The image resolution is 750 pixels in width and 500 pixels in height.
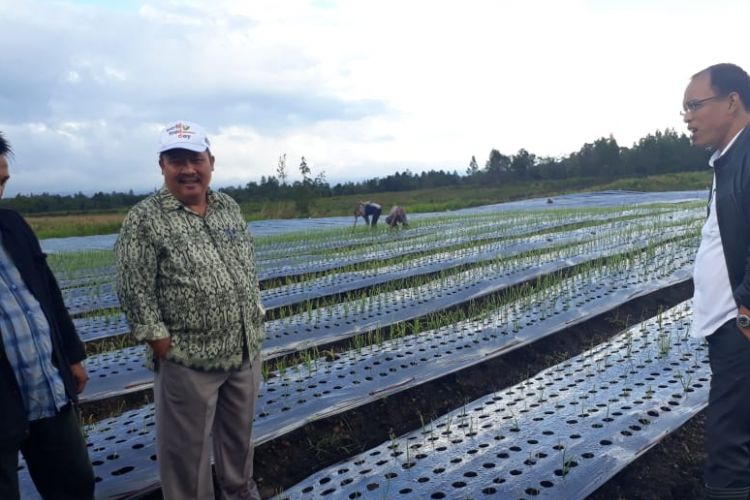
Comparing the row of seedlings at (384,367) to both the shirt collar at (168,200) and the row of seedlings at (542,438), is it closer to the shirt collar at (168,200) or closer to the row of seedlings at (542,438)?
the row of seedlings at (542,438)

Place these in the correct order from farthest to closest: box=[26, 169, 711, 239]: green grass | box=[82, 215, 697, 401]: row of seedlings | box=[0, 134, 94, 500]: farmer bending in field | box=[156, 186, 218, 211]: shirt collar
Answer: box=[26, 169, 711, 239]: green grass
box=[82, 215, 697, 401]: row of seedlings
box=[156, 186, 218, 211]: shirt collar
box=[0, 134, 94, 500]: farmer bending in field

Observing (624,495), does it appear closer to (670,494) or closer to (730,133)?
(670,494)

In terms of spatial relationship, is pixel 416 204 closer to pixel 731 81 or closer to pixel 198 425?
pixel 731 81

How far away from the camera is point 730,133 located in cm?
160

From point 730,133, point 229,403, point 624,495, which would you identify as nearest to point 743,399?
point 624,495

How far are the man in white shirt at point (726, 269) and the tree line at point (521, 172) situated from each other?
2402 cm

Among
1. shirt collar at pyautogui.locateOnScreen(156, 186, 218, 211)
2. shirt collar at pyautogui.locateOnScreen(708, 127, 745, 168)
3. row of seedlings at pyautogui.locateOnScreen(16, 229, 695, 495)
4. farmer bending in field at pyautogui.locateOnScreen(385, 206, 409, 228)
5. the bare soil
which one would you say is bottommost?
the bare soil

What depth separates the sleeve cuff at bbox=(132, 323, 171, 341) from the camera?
1.51 m

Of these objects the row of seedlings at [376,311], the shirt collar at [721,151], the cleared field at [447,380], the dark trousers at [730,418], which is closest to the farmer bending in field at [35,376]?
the cleared field at [447,380]

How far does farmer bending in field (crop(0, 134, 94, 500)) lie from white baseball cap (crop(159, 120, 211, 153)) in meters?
0.40

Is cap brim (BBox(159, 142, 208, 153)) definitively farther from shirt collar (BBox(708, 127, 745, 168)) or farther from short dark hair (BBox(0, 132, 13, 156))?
shirt collar (BBox(708, 127, 745, 168))

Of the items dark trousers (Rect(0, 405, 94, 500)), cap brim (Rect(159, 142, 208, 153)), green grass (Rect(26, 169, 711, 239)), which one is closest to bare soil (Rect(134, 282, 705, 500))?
dark trousers (Rect(0, 405, 94, 500))

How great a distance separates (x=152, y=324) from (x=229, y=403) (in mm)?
384

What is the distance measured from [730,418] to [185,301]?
1.63 m
